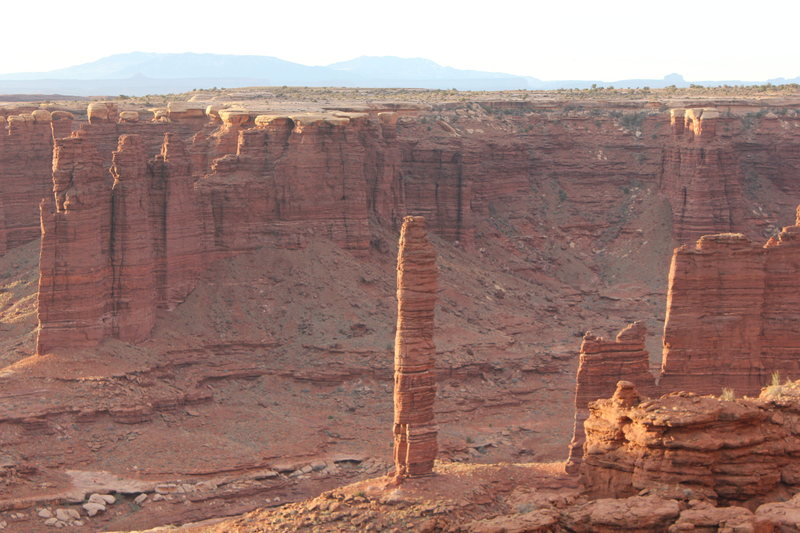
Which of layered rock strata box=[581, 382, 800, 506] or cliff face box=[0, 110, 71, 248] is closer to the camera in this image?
layered rock strata box=[581, 382, 800, 506]

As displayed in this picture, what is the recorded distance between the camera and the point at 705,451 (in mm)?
25922

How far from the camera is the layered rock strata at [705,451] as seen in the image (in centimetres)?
2594

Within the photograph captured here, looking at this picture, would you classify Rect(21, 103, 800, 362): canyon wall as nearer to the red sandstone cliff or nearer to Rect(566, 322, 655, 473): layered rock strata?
the red sandstone cliff

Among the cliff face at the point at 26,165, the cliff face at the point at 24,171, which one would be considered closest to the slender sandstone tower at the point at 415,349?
the cliff face at the point at 26,165

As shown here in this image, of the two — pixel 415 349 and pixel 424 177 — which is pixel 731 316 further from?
pixel 424 177

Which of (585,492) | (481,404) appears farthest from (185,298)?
(585,492)

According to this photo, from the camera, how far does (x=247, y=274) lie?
5325cm

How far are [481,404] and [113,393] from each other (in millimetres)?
12193

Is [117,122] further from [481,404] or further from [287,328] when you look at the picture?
[481,404]

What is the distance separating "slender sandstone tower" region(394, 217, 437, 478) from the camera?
117ft

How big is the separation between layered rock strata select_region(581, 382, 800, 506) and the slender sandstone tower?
27.8 feet

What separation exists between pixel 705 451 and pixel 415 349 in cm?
1081

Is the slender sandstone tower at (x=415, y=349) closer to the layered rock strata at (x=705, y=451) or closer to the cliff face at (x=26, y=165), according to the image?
the layered rock strata at (x=705, y=451)

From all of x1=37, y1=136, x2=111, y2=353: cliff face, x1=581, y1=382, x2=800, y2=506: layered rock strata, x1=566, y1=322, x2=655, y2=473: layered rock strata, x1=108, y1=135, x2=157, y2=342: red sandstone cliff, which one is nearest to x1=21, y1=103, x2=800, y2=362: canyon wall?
x1=108, y1=135, x2=157, y2=342: red sandstone cliff
